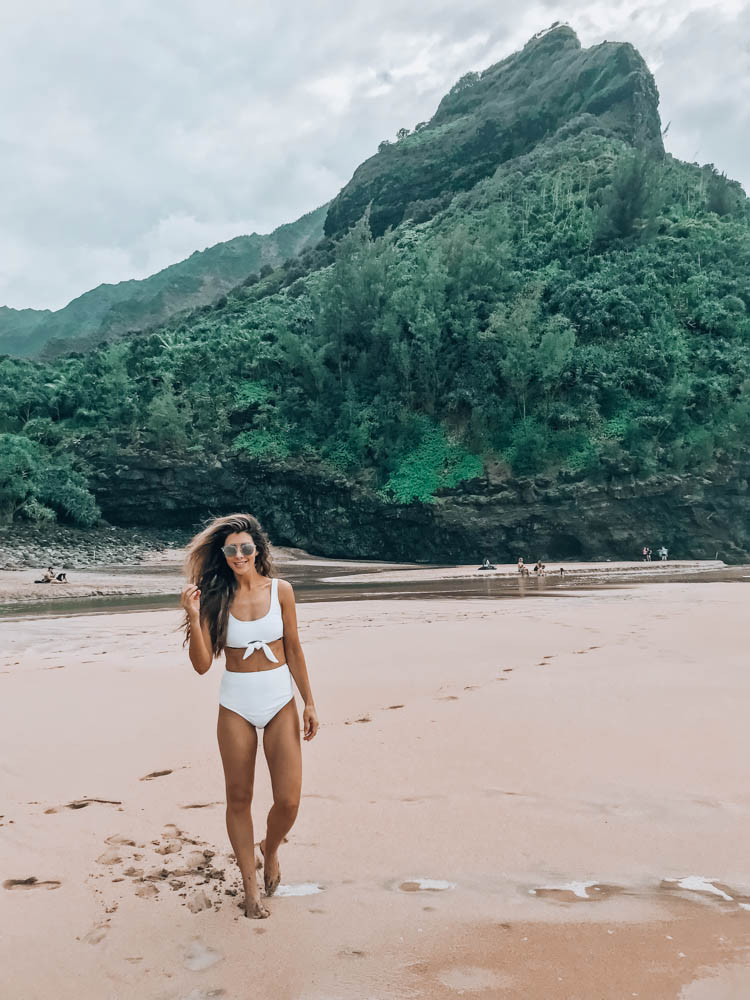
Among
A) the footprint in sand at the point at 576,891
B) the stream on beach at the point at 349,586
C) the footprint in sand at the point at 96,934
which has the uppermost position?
the footprint in sand at the point at 576,891

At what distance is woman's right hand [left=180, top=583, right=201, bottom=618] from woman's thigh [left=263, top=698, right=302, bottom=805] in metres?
0.55

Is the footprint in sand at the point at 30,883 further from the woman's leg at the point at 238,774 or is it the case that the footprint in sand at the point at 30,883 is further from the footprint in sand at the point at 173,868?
the woman's leg at the point at 238,774

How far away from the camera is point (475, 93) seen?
79.7m

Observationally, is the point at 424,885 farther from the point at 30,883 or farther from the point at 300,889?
the point at 30,883

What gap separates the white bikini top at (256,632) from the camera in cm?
277

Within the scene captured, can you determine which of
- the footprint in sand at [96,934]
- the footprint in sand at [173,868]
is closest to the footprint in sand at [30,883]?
the footprint in sand at [173,868]

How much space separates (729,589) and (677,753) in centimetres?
1221

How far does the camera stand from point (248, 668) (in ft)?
9.04

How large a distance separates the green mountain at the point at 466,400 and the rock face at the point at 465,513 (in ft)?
0.37

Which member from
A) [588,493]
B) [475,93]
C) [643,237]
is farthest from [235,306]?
[475,93]

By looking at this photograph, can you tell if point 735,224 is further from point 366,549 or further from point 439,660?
point 439,660

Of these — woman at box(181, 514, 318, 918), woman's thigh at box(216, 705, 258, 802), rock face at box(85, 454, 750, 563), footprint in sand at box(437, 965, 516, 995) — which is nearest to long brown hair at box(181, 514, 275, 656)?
woman at box(181, 514, 318, 918)

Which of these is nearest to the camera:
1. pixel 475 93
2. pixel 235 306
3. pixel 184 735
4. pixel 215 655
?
pixel 215 655

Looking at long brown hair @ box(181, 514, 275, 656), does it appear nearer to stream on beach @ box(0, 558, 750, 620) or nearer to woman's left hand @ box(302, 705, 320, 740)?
woman's left hand @ box(302, 705, 320, 740)
